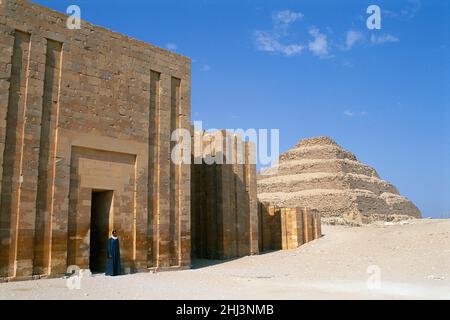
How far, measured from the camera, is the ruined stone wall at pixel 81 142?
36.6 feet

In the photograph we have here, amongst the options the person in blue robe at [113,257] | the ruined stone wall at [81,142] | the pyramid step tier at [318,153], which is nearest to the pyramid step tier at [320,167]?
the pyramid step tier at [318,153]

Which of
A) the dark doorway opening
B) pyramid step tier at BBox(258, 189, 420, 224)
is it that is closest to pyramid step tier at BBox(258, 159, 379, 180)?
pyramid step tier at BBox(258, 189, 420, 224)

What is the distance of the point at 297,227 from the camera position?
2278 cm

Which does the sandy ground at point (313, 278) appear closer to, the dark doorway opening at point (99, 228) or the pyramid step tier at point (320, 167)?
the dark doorway opening at point (99, 228)

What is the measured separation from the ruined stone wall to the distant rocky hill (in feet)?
103

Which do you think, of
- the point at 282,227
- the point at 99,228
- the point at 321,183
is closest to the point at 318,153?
the point at 321,183

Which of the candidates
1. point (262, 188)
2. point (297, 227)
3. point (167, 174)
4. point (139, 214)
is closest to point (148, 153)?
→ point (167, 174)

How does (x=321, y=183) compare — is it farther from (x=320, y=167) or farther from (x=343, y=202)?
(x=343, y=202)

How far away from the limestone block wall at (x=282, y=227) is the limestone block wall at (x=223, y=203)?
3.00 meters

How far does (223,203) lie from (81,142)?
26.5ft

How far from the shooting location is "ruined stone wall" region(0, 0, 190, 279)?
439 inches
